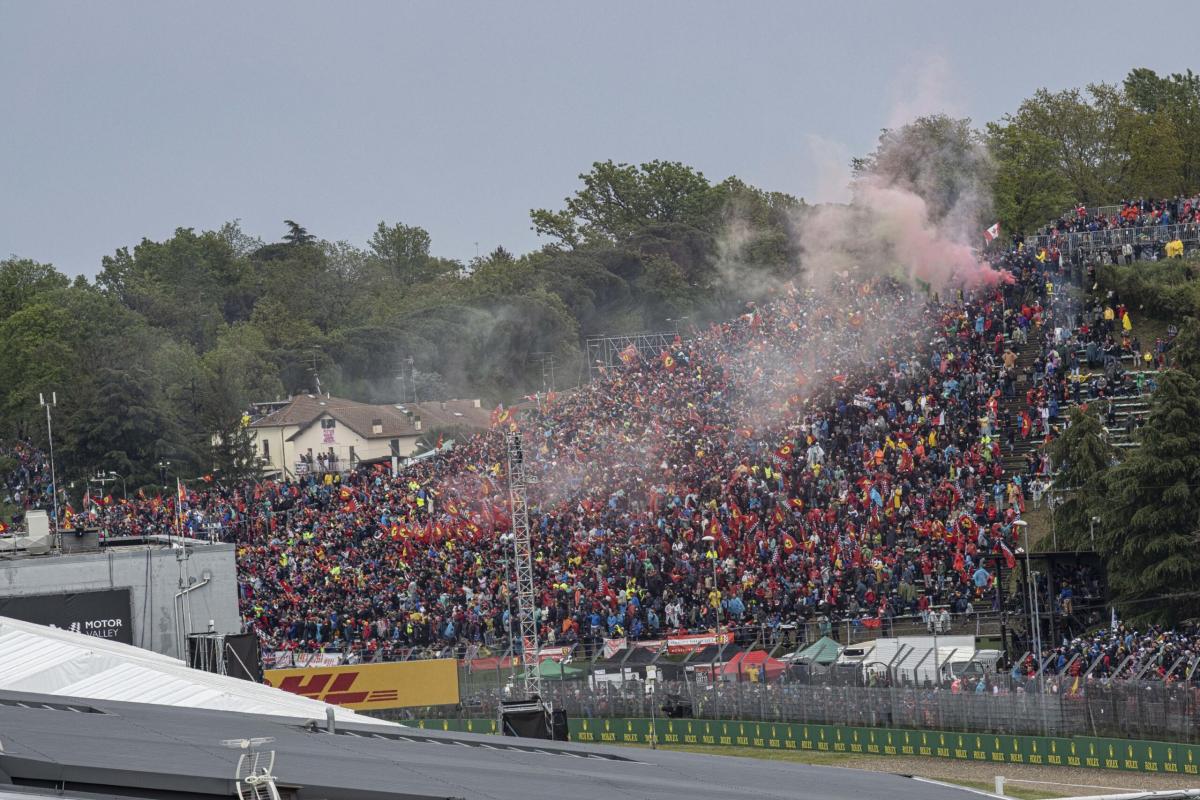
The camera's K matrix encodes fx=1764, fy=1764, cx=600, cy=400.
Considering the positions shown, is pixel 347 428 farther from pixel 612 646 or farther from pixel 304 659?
pixel 612 646

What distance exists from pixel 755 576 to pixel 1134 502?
11103 mm

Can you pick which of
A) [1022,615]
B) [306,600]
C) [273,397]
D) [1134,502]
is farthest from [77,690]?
[273,397]

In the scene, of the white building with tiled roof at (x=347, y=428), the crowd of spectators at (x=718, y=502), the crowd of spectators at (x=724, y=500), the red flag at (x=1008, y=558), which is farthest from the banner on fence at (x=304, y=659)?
the white building with tiled roof at (x=347, y=428)

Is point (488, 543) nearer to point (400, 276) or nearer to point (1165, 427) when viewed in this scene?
point (1165, 427)

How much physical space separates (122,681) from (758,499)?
29409 mm

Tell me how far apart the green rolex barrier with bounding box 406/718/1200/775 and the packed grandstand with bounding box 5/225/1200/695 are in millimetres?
2343

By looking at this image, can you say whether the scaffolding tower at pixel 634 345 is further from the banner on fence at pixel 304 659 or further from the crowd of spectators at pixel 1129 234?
the banner on fence at pixel 304 659

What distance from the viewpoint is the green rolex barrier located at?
3731 cm

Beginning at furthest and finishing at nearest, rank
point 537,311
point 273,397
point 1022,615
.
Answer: point 273,397
point 537,311
point 1022,615

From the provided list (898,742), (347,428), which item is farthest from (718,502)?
(347,428)

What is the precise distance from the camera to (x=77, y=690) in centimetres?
2761

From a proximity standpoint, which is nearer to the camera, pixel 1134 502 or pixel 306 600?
pixel 1134 502

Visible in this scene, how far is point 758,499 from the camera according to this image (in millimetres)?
54656

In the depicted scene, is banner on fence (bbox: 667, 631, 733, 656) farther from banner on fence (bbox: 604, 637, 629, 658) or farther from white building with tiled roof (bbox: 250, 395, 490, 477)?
white building with tiled roof (bbox: 250, 395, 490, 477)
